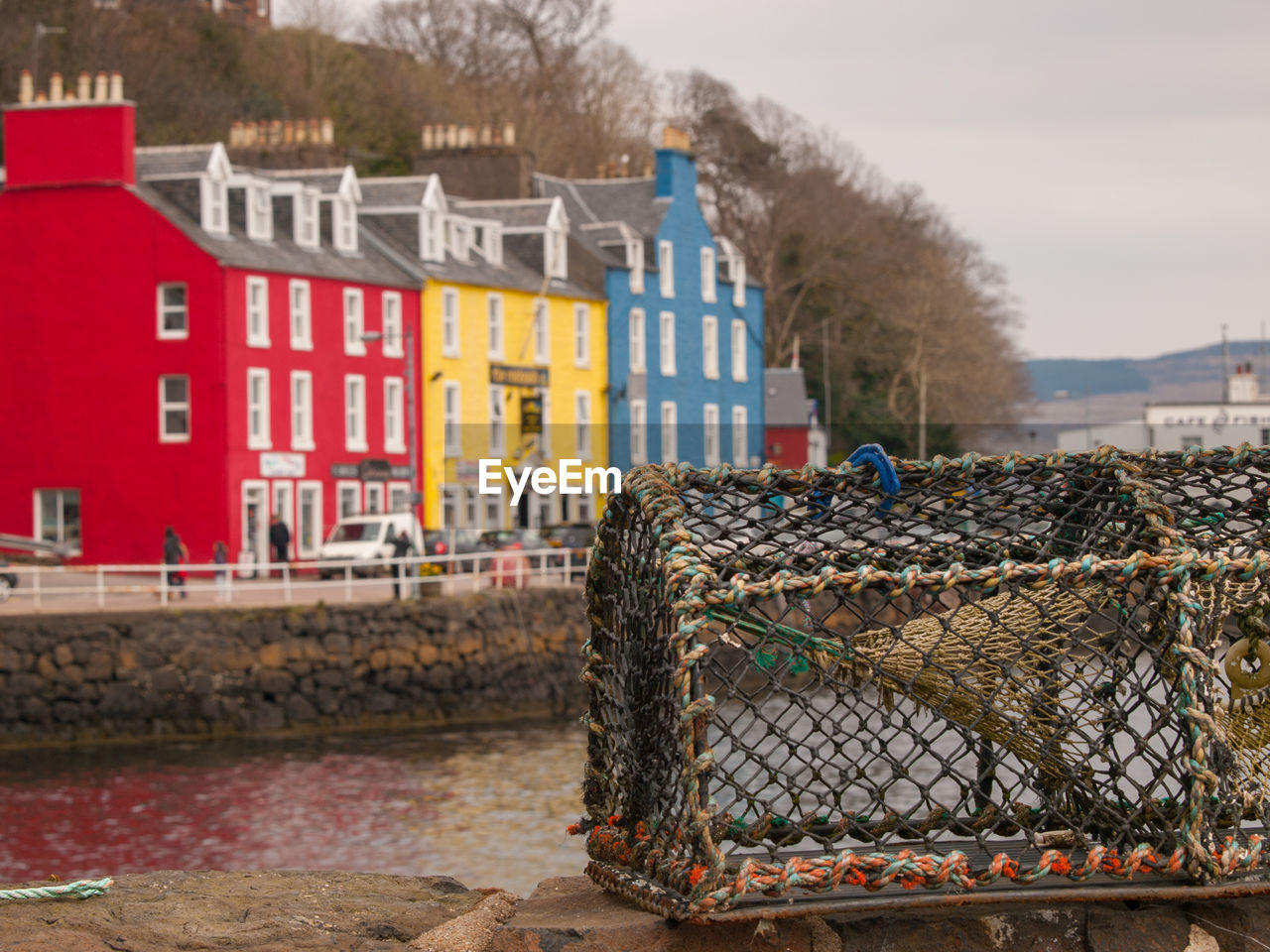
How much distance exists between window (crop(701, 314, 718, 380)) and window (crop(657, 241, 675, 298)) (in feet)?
7.73

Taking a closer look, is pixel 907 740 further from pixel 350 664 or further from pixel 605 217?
pixel 605 217

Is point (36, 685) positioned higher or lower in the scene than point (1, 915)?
lower

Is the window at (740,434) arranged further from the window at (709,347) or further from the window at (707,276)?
the window at (707,276)

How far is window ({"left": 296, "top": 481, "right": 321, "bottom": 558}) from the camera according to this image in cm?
4019

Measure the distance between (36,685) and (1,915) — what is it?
75.4 feet

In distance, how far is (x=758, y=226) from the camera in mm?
72250

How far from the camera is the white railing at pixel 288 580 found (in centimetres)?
2884

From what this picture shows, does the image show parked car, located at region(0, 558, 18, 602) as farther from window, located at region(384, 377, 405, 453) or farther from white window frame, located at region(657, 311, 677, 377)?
white window frame, located at region(657, 311, 677, 377)

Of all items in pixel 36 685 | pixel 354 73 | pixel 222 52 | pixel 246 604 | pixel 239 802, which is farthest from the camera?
pixel 354 73

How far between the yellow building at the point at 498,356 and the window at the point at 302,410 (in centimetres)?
356

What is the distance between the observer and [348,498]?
1642 inches

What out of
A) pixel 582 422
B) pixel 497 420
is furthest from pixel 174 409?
pixel 582 422

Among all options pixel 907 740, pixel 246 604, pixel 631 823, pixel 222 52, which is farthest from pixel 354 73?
pixel 631 823

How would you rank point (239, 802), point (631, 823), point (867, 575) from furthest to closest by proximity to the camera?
point (239, 802), point (631, 823), point (867, 575)
